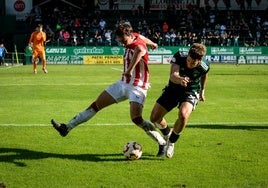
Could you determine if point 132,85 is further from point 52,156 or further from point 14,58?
point 14,58

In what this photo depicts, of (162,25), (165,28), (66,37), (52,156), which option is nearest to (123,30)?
(52,156)

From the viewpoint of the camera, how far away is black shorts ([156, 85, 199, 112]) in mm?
7797

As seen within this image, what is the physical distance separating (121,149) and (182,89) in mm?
1462

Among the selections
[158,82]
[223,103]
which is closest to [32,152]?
[223,103]

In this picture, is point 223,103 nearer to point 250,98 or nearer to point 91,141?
point 250,98

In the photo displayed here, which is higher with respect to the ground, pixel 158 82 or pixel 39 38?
pixel 39 38

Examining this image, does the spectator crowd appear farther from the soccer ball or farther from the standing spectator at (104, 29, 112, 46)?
the soccer ball

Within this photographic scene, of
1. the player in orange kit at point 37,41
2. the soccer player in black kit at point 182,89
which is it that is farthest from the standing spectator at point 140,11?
the soccer player in black kit at point 182,89

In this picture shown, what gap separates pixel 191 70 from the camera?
772cm

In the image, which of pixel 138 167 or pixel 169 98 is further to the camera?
pixel 169 98

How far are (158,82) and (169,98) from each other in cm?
1223

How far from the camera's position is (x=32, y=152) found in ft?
25.9

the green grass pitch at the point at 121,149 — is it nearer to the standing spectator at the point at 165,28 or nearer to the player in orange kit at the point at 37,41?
the player in orange kit at the point at 37,41

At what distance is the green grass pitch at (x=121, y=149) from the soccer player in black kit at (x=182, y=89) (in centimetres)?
41
